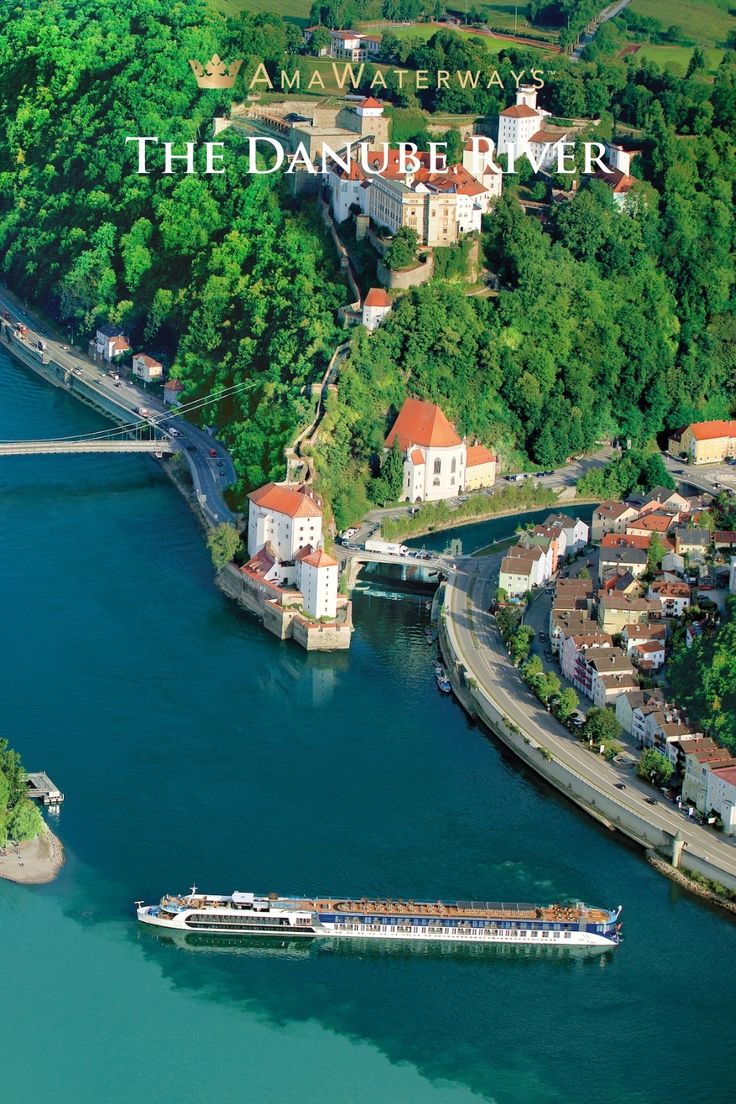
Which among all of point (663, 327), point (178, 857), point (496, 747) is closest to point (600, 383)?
point (663, 327)

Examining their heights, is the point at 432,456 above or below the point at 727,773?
above

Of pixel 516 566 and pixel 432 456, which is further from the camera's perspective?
pixel 432 456

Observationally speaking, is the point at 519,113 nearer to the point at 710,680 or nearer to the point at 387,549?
the point at 387,549

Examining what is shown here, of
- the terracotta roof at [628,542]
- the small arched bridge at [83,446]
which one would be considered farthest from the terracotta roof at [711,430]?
the small arched bridge at [83,446]

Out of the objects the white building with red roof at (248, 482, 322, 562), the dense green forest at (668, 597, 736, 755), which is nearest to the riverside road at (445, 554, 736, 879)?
the dense green forest at (668, 597, 736, 755)

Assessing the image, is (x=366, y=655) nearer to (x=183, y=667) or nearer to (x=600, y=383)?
(x=183, y=667)

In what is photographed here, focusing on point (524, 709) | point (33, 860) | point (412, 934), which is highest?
point (524, 709)

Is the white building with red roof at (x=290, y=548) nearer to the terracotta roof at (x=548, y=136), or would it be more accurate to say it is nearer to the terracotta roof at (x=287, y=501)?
the terracotta roof at (x=287, y=501)

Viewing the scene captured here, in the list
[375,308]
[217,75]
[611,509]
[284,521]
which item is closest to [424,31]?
[217,75]
